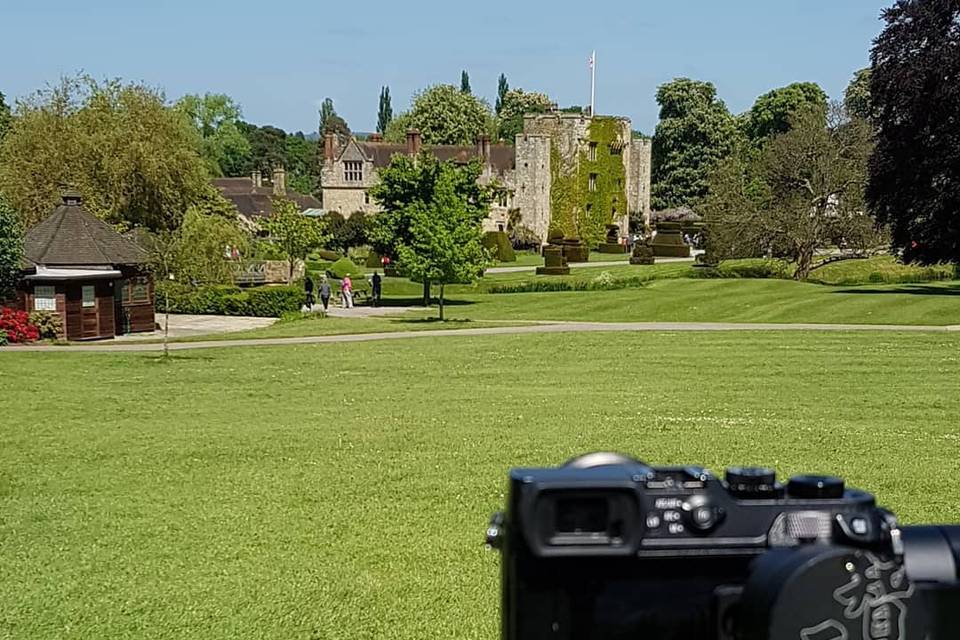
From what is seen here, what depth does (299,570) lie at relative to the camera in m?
6.53

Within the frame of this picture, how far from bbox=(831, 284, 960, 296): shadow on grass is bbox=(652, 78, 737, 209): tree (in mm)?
57377

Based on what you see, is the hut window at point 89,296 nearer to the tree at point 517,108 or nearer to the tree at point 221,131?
the tree at point 221,131

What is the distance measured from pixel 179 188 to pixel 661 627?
49.5 metres

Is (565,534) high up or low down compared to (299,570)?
up

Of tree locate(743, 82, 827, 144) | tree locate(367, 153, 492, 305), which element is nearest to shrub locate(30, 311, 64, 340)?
tree locate(367, 153, 492, 305)

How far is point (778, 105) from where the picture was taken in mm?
107250

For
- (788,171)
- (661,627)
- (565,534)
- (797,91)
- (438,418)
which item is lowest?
(438,418)

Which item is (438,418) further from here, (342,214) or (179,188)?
(342,214)

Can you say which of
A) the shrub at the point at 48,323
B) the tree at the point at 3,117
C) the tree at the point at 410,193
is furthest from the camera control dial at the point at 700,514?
the tree at the point at 3,117

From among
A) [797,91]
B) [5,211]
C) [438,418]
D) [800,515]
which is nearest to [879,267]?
[5,211]

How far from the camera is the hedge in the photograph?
4372cm

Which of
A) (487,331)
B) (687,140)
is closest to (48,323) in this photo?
(487,331)

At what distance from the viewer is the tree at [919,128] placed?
123 ft

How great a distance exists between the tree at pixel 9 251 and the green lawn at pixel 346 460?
9127mm
